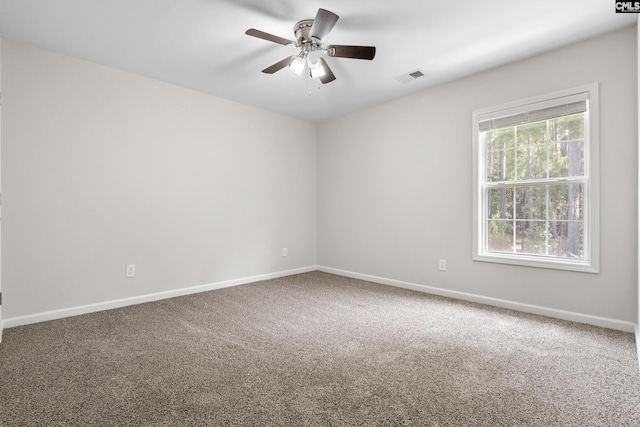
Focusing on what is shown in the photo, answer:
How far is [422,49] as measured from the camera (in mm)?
2855

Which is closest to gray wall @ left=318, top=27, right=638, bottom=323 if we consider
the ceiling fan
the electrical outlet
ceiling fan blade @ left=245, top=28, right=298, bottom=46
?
the ceiling fan

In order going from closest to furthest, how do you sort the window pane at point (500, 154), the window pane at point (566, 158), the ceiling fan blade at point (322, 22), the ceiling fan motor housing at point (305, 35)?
the ceiling fan blade at point (322, 22) < the ceiling fan motor housing at point (305, 35) < the window pane at point (566, 158) < the window pane at point (500, 154)

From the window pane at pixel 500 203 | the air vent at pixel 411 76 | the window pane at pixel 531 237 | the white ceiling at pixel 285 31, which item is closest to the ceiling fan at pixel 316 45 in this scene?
the white ceiling at pixel 285 31

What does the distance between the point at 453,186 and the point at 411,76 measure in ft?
4.33

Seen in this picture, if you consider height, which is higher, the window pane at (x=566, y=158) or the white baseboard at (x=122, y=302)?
the window pane at (x=566, y=158)

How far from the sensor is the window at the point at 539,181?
2.75 meters

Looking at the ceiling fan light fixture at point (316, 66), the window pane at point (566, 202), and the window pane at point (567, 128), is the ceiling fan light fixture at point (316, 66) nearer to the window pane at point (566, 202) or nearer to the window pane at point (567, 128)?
the window pane at point (567, 128)

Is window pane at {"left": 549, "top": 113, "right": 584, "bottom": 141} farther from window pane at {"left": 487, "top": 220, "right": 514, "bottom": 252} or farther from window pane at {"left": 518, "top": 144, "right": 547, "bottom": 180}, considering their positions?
window pane at {"left": 487, "top": 220, "right": 514, "bottom": 252}

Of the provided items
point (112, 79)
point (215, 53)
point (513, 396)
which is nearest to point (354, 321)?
point (513, 396)

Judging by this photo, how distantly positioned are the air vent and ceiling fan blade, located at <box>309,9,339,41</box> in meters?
1.46

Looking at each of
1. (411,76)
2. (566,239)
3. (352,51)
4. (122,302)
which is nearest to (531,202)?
(566,239)

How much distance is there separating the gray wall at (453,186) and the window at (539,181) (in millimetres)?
85

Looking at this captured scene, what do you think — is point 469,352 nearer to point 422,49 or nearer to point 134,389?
point 134,389

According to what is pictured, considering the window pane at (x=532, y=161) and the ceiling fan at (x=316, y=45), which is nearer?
the ceiling fan at (x=316, y=45)
